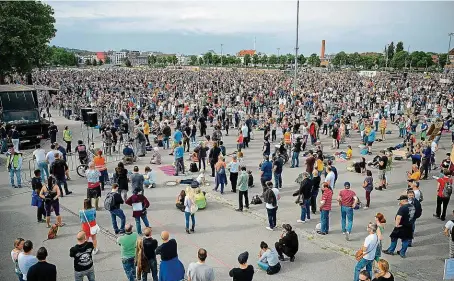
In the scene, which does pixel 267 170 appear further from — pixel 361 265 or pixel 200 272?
pixel 200 272

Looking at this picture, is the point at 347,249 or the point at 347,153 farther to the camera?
the point at 347,153

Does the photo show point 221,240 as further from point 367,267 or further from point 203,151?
point 203,151

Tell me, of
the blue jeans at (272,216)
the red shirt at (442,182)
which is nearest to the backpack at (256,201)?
the blue jeans at (272,216)

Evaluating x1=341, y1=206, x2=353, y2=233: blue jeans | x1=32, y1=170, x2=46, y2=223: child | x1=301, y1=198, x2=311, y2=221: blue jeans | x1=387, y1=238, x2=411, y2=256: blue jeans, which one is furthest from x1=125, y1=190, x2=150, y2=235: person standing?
x1=387, y1=238, x2=411, y2=256: blue jeans

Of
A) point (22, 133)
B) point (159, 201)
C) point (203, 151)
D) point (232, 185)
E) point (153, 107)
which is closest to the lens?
point (159, 201)

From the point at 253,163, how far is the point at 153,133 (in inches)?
326

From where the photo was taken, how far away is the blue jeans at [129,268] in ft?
23.2

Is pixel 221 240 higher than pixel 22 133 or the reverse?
the reverse

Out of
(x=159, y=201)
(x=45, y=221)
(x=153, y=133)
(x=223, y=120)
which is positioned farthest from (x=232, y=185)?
(x=223, y=120)

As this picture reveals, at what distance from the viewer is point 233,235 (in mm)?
9805

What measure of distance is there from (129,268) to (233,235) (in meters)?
3.36

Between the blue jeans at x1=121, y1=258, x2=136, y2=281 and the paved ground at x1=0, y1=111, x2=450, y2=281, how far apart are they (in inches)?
29.4

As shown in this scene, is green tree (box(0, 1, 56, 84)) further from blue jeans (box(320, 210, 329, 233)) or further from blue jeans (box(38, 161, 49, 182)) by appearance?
blue jeans (box(320, 210, 329, 233))

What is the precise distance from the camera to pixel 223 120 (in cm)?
2539
